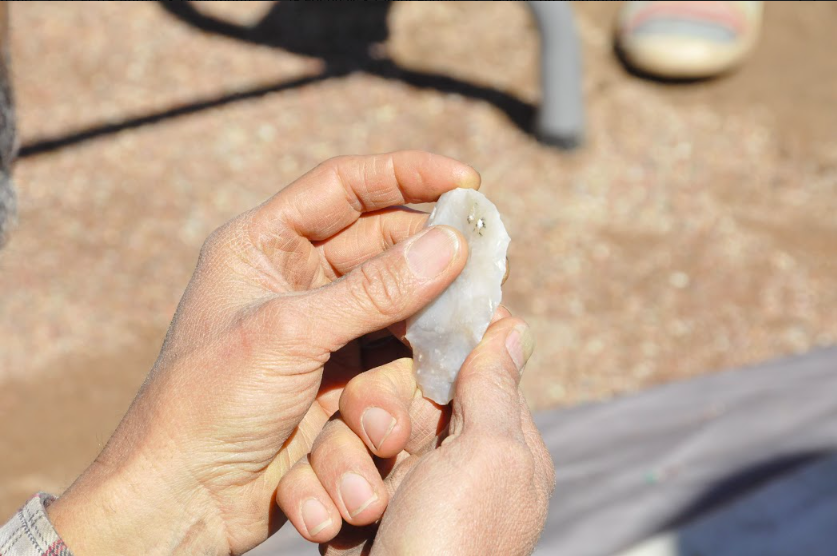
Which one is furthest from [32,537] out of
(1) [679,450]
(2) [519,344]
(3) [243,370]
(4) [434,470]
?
(1) [679,450]

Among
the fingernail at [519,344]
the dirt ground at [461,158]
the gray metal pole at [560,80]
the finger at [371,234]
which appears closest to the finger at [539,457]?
the fingernail at [519,344]

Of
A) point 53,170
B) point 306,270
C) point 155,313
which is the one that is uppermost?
point 306,270

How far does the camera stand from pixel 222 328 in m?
1.54

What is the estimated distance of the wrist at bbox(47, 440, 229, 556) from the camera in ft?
5.07

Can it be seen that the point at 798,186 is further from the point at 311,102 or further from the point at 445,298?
the point at 445,298

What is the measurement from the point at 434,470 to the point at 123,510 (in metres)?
0.62

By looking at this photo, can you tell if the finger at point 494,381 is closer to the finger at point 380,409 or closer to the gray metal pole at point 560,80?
the finger at point 380,409

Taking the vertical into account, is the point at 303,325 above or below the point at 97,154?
above

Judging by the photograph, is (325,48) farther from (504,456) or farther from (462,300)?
(504,456)

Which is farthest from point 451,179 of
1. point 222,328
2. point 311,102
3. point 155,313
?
point 311,102

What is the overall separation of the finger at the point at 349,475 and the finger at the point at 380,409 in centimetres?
3

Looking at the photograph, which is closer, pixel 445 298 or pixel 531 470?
pixel 531 470

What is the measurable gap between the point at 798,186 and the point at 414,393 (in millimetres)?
3106

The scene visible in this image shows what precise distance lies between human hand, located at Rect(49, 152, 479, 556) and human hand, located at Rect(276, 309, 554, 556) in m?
0.12
